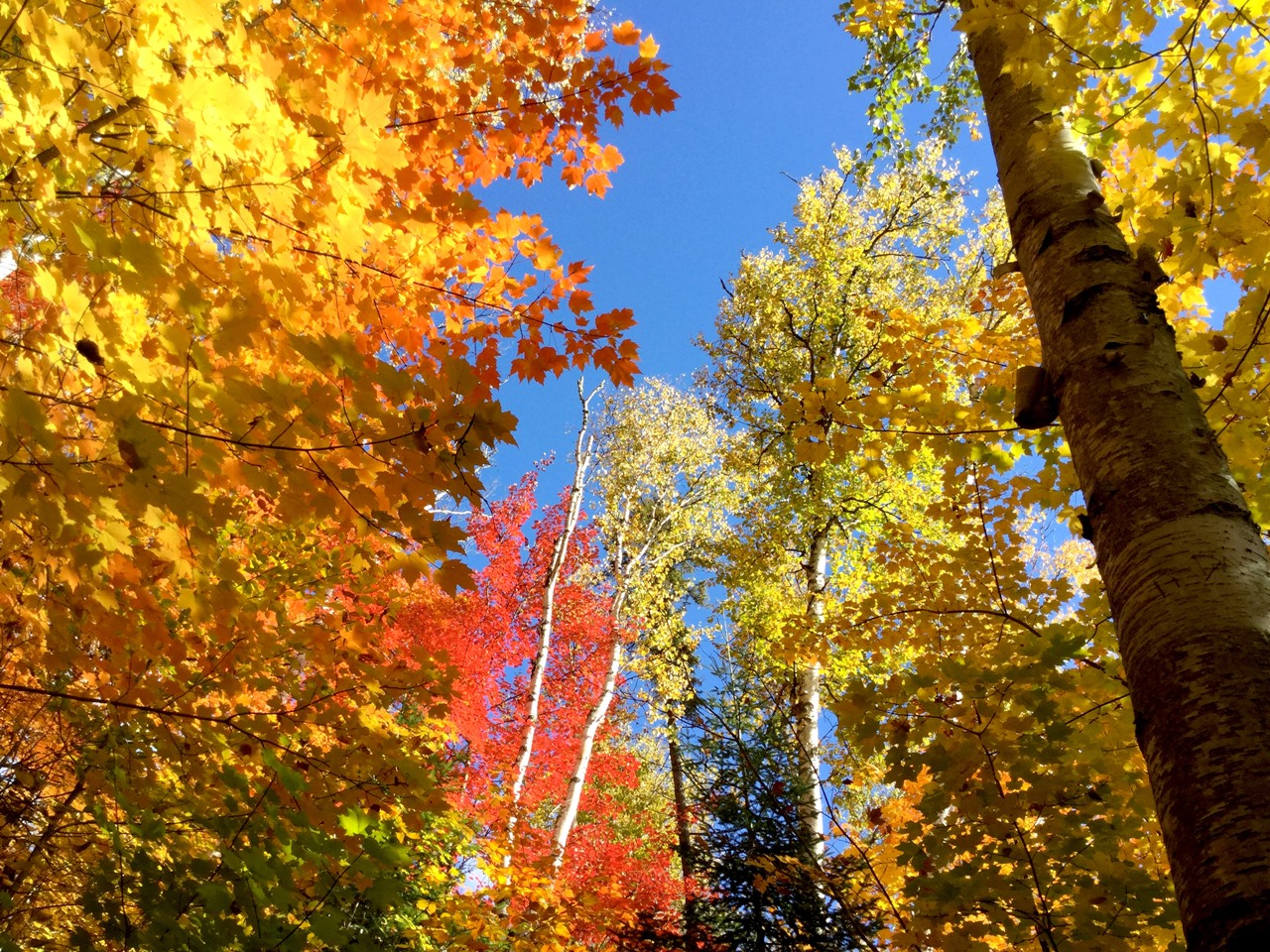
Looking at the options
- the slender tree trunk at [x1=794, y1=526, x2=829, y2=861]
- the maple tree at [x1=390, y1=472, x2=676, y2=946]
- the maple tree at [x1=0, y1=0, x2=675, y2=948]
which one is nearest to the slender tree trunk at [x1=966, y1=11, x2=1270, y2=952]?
the maple tree at [x1=0, y1=0, x2=675, y2=948]

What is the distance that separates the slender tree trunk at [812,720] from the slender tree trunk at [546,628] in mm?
2439

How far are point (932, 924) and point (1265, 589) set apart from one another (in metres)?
1.59

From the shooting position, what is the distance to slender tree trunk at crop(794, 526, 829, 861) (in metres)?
4.71

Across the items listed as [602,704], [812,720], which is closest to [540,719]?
[602,704]

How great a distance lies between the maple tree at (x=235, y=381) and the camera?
1544mm

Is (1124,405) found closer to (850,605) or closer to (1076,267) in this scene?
(1076,267)

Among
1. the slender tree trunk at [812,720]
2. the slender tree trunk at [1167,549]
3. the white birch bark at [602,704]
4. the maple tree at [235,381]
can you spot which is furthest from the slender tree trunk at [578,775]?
the slender tree trunk at [1167,549]

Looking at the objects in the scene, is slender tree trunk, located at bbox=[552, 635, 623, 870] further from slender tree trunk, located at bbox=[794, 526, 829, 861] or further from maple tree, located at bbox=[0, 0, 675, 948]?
maple tree, located at bbox=[0, 0, 675, 948]

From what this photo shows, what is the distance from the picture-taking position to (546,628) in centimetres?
803

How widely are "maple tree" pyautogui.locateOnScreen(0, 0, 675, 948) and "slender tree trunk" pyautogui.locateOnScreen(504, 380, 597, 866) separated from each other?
12.5 feet

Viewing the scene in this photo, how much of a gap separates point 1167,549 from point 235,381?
191 centimetres

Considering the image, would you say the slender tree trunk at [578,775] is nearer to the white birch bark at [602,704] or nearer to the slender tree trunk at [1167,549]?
the white birch bark at [602,704]

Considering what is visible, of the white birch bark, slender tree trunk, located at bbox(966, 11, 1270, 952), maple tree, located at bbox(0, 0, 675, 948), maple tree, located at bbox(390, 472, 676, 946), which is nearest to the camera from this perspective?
slender tree trunk, located at bbox(966, 11, 1270, 952)

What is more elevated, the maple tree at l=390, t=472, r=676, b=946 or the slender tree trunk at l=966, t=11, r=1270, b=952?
the maple tree at l=390, t=472, r=676, b=946
